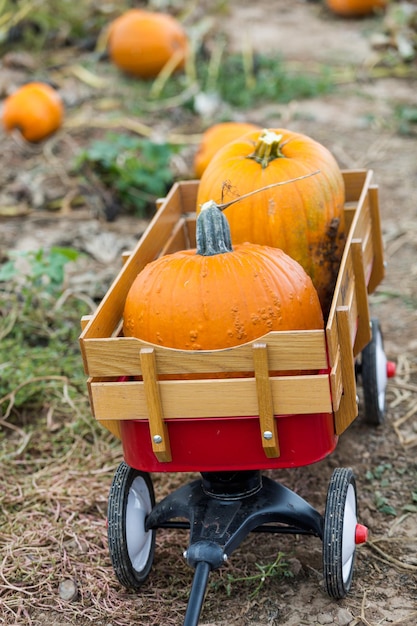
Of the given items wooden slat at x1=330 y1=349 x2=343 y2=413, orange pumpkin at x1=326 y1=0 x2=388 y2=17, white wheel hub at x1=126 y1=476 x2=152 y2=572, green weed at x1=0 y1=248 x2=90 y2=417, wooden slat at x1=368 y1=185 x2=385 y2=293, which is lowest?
orange pumpkin at x1=326 y1=0 x2=388 y2=17

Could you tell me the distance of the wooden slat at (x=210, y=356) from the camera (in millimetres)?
2219

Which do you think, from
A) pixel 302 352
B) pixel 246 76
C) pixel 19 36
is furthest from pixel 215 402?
pixel 19 36

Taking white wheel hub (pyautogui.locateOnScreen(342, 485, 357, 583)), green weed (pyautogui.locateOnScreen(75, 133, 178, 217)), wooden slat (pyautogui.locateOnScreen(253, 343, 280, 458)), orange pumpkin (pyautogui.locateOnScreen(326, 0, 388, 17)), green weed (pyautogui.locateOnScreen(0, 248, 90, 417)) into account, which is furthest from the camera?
orange pumpkin (pyautogui.locateOnScreen(326, 0, 388, 17))

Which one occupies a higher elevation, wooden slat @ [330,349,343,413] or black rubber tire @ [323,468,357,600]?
wooden slat @ [330,349,343,413]

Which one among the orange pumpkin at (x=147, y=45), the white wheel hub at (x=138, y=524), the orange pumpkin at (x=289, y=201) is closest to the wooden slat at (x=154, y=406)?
the white wheel hub at (x=138, y=524)

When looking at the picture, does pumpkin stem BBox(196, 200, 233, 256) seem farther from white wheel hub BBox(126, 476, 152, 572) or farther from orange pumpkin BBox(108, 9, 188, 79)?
orange pumpkin BBox(108, 9, 188, 79)

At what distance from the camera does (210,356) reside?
2254mm

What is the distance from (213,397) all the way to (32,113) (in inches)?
191

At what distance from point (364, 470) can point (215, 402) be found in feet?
3.67

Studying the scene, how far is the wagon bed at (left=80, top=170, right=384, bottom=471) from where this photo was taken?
2236 millimetres

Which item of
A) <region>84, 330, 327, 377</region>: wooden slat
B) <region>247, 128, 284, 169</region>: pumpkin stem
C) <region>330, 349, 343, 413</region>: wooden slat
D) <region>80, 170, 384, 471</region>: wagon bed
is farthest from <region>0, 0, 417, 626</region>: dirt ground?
<region>247, 128, 284, 169</region>: pumpkin stem

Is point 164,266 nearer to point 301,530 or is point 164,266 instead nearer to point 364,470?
point 301,530

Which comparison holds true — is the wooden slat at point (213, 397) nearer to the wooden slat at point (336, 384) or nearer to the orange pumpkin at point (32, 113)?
the wooden slat at point (336, 384)

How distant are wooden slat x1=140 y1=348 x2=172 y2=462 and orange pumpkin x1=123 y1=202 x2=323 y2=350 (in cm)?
19
